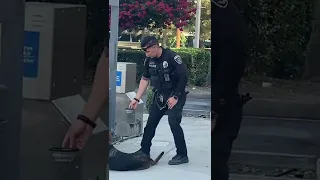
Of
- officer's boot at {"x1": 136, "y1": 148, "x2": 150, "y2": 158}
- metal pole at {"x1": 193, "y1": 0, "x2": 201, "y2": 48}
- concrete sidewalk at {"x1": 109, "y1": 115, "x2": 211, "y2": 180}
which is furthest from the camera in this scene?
officer's boot at {"x1": 136, "y1": 148, "x2": 150, "y2": 158}

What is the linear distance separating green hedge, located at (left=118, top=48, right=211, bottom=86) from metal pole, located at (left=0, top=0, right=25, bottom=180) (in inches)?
27.6

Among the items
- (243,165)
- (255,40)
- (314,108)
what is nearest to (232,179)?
(243,165)

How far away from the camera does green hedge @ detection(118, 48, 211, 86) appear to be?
253 cm

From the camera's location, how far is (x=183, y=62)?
2.79m

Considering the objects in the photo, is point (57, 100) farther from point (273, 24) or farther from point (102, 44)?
point (273, 24)

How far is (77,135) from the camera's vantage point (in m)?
2.46

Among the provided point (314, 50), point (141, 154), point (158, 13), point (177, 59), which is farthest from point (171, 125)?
point (314, 50)

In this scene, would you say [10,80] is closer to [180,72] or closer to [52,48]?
[52,48]

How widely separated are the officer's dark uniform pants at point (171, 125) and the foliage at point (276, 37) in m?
0.78

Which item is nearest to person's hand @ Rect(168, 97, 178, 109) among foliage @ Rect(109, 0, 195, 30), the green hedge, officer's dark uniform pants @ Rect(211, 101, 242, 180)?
the green hedge

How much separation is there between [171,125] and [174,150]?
20cm

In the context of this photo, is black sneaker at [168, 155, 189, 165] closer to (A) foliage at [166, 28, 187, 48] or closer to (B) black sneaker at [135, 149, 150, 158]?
(B) black sneaker at [135, 149, 150, 158]

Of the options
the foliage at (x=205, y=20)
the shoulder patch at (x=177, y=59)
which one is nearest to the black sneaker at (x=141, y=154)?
the shoulder patch at (x=177, y=59)

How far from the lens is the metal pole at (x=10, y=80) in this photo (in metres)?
2.41
